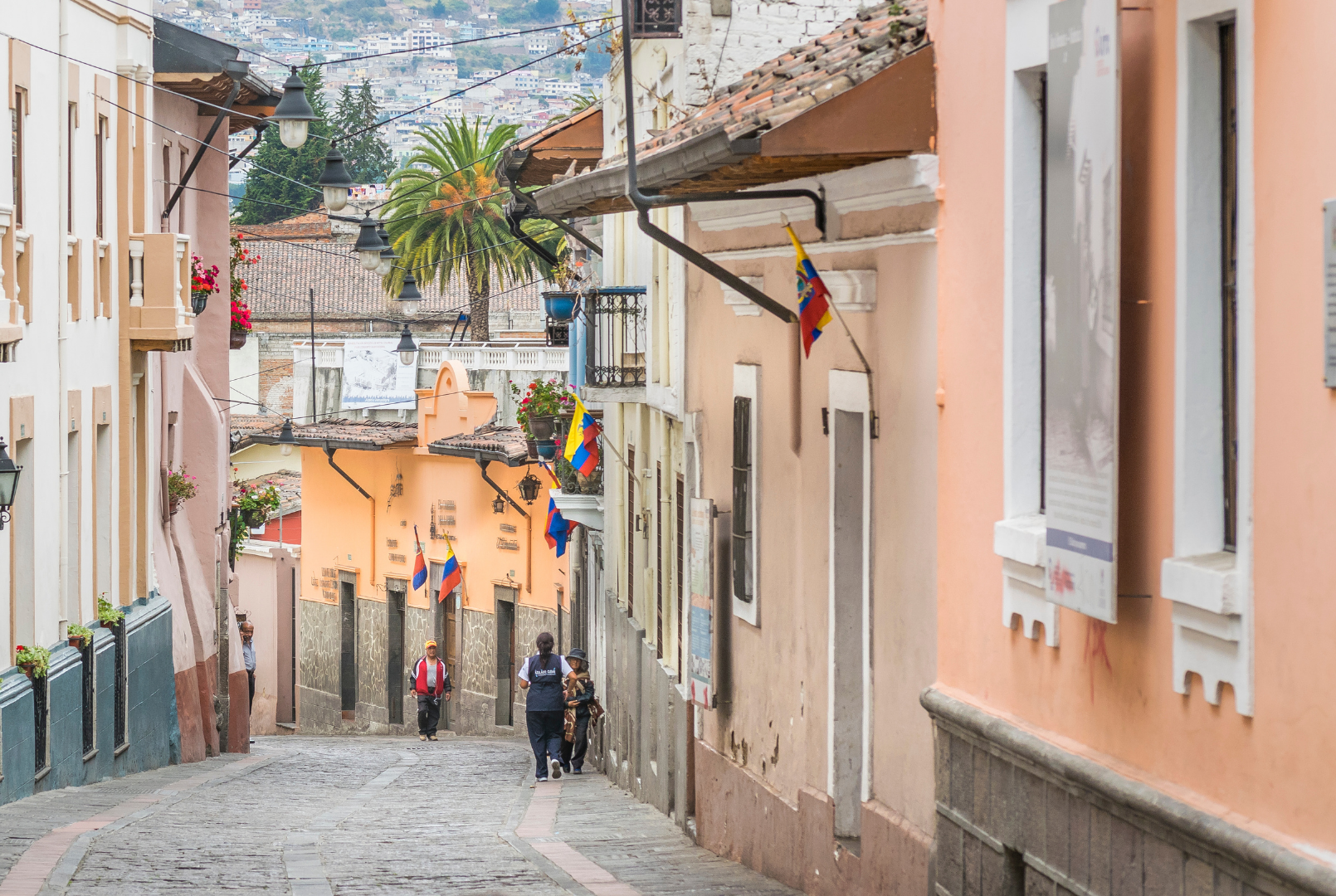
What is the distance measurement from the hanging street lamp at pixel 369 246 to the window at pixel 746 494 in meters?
10.2

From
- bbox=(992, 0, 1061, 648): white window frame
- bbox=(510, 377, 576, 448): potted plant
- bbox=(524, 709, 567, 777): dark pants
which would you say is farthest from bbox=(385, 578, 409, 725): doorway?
bbox=(992, 0, 1061, 648): white window frame

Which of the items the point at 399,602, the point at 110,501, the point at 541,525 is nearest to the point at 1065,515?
the point at 110,501

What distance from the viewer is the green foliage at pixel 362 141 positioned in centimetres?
10207

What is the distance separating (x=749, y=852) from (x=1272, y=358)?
7.37m

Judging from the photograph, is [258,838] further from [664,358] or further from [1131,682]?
[1131,682]

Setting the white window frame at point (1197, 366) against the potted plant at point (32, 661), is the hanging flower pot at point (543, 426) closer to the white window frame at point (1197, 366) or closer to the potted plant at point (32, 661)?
the potted plant at point (32, 661)

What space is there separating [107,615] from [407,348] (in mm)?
25078

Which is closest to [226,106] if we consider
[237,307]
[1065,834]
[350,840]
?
[237,307]

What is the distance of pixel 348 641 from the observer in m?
35.8

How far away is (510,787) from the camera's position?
1862cm

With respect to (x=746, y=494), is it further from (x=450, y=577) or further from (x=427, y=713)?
(x=450, y=577)

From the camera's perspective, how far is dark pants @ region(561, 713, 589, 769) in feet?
67.0

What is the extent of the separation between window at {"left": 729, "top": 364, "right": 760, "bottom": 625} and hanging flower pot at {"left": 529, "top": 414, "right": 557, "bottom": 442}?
11.9m

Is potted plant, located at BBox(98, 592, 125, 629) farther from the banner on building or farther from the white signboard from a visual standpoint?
the white signboard
